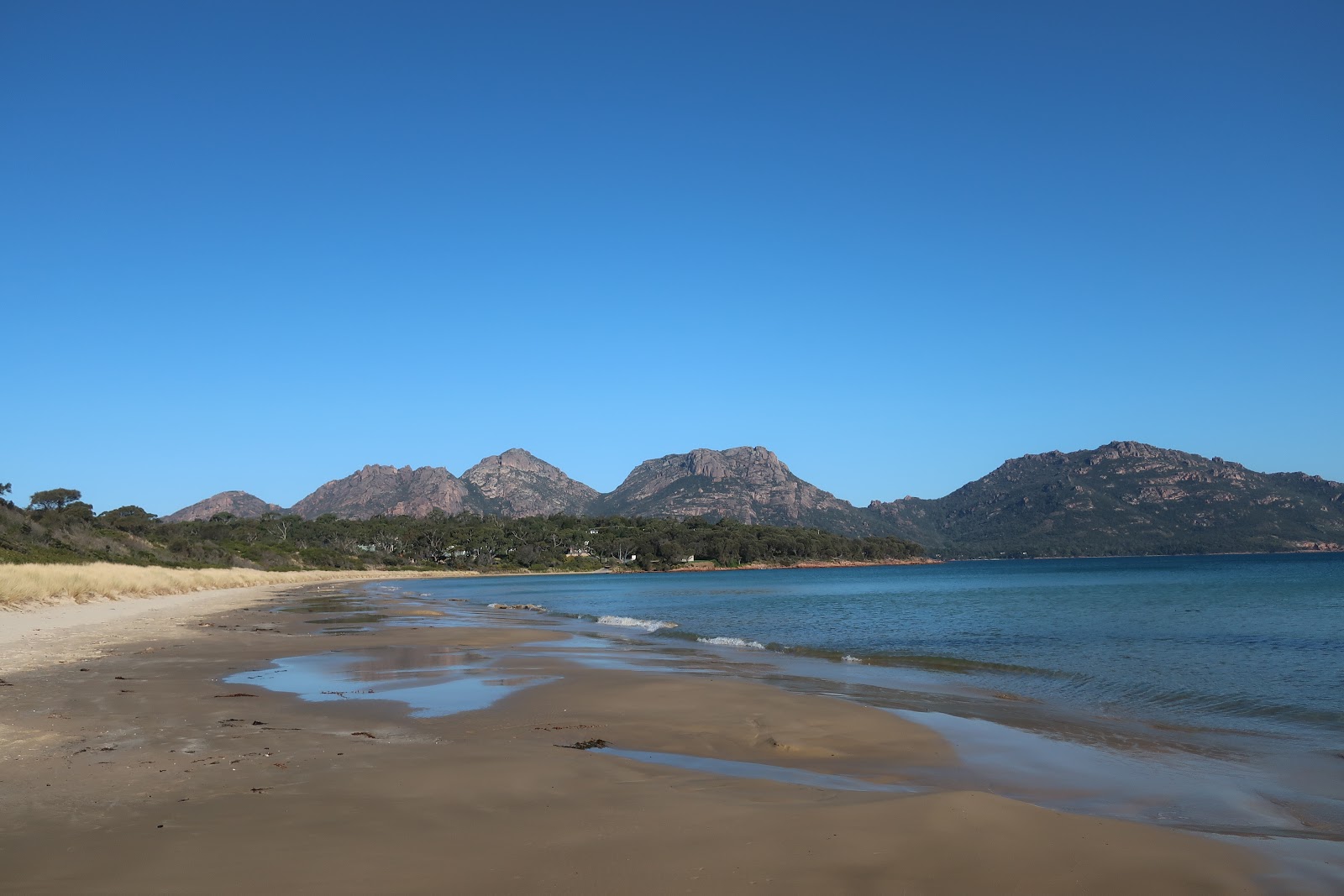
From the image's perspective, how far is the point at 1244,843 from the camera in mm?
6348

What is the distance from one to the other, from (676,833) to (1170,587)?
63.1 metres

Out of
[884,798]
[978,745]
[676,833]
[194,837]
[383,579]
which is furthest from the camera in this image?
[383,579]

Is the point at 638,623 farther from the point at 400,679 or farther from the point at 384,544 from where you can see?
the point at 384,544

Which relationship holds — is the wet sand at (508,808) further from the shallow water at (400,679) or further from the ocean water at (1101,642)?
the ocean water at (1101,642)

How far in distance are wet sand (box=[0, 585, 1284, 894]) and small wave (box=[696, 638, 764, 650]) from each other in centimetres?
1115

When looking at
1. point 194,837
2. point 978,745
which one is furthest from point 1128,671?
point 194,837

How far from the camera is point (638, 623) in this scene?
35.4 m

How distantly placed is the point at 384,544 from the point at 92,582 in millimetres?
144726

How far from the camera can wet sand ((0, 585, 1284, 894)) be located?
5246mm

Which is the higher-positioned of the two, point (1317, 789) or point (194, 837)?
point (194, 837)

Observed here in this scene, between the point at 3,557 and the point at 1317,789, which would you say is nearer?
the point at 1317,789

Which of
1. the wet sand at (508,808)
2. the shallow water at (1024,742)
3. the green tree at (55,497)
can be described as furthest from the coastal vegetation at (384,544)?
the wet sand at (508,808)

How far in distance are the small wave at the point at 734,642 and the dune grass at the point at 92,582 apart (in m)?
21.9

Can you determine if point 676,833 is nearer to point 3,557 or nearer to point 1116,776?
point 1116,776
